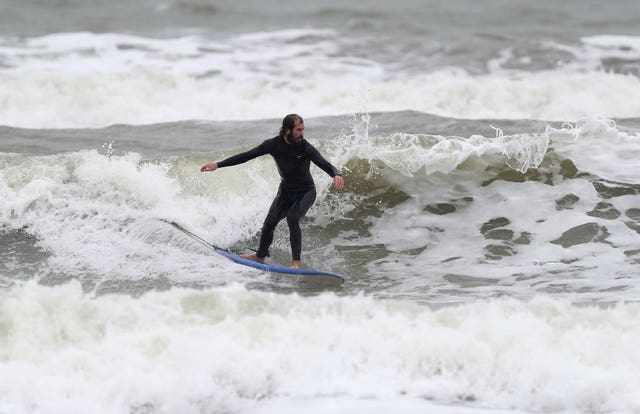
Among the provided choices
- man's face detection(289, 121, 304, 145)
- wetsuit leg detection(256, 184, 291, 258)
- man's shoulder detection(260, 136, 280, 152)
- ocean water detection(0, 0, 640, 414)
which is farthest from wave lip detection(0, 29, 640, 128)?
man's face detection(289, 121, 304, 145)

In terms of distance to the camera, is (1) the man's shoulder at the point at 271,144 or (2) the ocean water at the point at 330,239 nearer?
(2) the ocean water at the point at 330,239

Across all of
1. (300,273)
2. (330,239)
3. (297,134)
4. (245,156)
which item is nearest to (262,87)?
(330,239)

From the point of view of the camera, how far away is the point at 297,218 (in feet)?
27.9

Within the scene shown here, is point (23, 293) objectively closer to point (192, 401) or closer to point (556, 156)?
point (192, 401)

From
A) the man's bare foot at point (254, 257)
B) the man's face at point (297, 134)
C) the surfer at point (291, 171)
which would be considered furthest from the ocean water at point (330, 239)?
the man's face at point (297, 134)

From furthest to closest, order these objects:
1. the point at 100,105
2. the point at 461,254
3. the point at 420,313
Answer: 1. the point at 100,105
2. the point at 461,254
3. the point at 420,313

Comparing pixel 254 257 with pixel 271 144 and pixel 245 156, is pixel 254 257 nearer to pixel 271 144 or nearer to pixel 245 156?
pixel 245 156

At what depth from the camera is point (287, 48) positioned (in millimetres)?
22047

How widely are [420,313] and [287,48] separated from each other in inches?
614

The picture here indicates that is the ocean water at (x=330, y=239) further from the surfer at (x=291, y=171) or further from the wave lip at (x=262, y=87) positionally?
the surfer at (x=291, y=171)

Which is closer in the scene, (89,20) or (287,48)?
(287,48)

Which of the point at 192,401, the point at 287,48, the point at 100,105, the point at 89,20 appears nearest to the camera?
the point at 192,401

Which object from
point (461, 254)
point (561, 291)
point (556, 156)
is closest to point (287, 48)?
point (556, 156)

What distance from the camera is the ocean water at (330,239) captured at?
20.9ft
